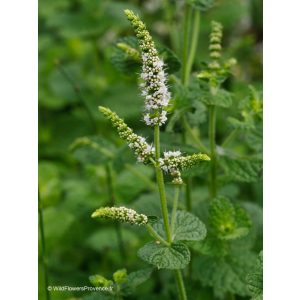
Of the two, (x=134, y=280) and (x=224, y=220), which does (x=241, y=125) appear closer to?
(x=224, y=220)

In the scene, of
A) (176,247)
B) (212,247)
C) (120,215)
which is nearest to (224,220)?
(212,247)

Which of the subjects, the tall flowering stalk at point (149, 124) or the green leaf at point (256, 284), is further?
the green leaf at point (256, 284)

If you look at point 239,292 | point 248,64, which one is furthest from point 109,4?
point 239,292

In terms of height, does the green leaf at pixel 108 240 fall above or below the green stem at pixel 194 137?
below

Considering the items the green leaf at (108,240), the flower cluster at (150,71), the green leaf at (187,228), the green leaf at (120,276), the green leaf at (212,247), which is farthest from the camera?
the green leaf at (108,240)

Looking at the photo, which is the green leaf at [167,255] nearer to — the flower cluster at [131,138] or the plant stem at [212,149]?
the flower cluster at [131,138]

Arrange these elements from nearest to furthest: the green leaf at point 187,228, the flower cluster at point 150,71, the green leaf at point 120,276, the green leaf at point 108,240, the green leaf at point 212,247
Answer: the flower cluster at point 150,71
the green leaf at point 187,228
the green leaf at point 120,276
the green leaf at point 212,247
the green leaf at point 108,240

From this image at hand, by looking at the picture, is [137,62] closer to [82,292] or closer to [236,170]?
[236,170]

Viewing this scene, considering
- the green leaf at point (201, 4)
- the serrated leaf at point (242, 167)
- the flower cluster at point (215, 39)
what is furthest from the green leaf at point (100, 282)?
the green leaf at point (201, 4)
